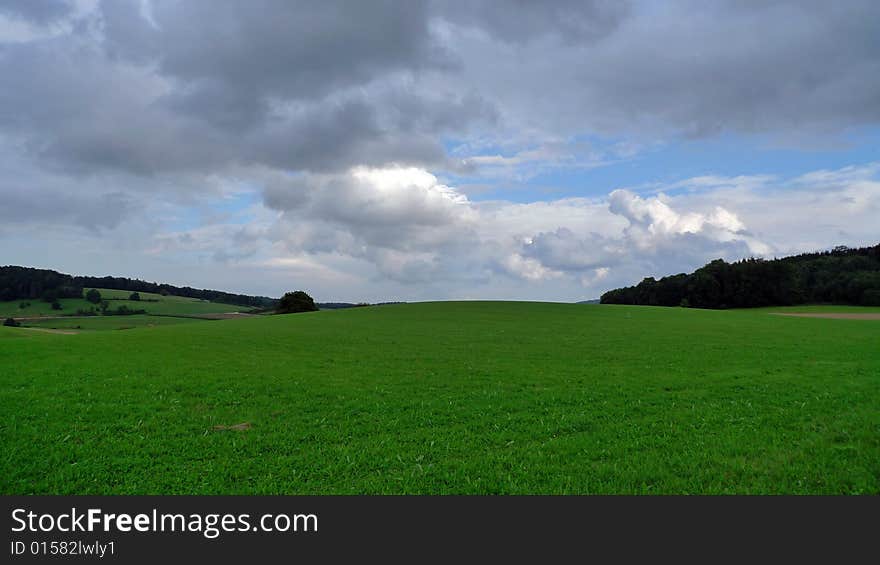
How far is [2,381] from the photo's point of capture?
18984mm

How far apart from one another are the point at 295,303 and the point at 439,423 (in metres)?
108

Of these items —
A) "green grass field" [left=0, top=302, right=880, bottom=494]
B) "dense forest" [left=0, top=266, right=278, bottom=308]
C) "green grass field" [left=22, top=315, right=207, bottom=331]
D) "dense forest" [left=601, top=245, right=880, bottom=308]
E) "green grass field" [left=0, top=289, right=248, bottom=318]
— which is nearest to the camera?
"green grass field" [left=0, top=302, right=880, bottom=494]

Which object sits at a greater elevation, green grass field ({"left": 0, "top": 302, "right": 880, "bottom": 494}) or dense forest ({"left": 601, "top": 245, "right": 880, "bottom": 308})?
dense forest ({"left": 601, "top": 245, "right": 880, "bottom": 308})

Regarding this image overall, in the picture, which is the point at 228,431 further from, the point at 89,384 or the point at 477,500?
the point at 89,384

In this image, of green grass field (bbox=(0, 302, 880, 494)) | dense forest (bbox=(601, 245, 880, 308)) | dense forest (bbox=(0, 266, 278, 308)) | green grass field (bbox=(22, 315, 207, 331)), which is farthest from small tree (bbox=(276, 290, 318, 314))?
dense forest (bbox=(601, 245, 880, 308))

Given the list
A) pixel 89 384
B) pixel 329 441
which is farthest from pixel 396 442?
pixel 89 384

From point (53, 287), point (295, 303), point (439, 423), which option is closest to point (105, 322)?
point (295, 303)

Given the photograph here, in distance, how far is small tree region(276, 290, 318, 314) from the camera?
11426 cm

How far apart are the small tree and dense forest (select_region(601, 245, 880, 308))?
99.8 m

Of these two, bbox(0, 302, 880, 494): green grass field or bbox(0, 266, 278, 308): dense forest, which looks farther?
bbox(0, 266, 278, 308): dense forest

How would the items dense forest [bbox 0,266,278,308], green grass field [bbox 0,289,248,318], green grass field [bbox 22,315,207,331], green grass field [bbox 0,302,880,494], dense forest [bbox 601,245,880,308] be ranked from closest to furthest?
green grass field [bbox 0,302,880,494] → green grass field [bbox 22,315,207,331] → dense forest [bbox 601,245,880,308] → green grass field [bbox 0,289,248,318] → dense forest [bbox 0,266,278,308]

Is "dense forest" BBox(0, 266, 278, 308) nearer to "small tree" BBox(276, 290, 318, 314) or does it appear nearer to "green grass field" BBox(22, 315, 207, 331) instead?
"small tree" BBox(276, 290, 318, 314)

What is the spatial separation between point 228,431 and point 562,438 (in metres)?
9.07

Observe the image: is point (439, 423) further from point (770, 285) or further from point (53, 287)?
point (53, 287)
